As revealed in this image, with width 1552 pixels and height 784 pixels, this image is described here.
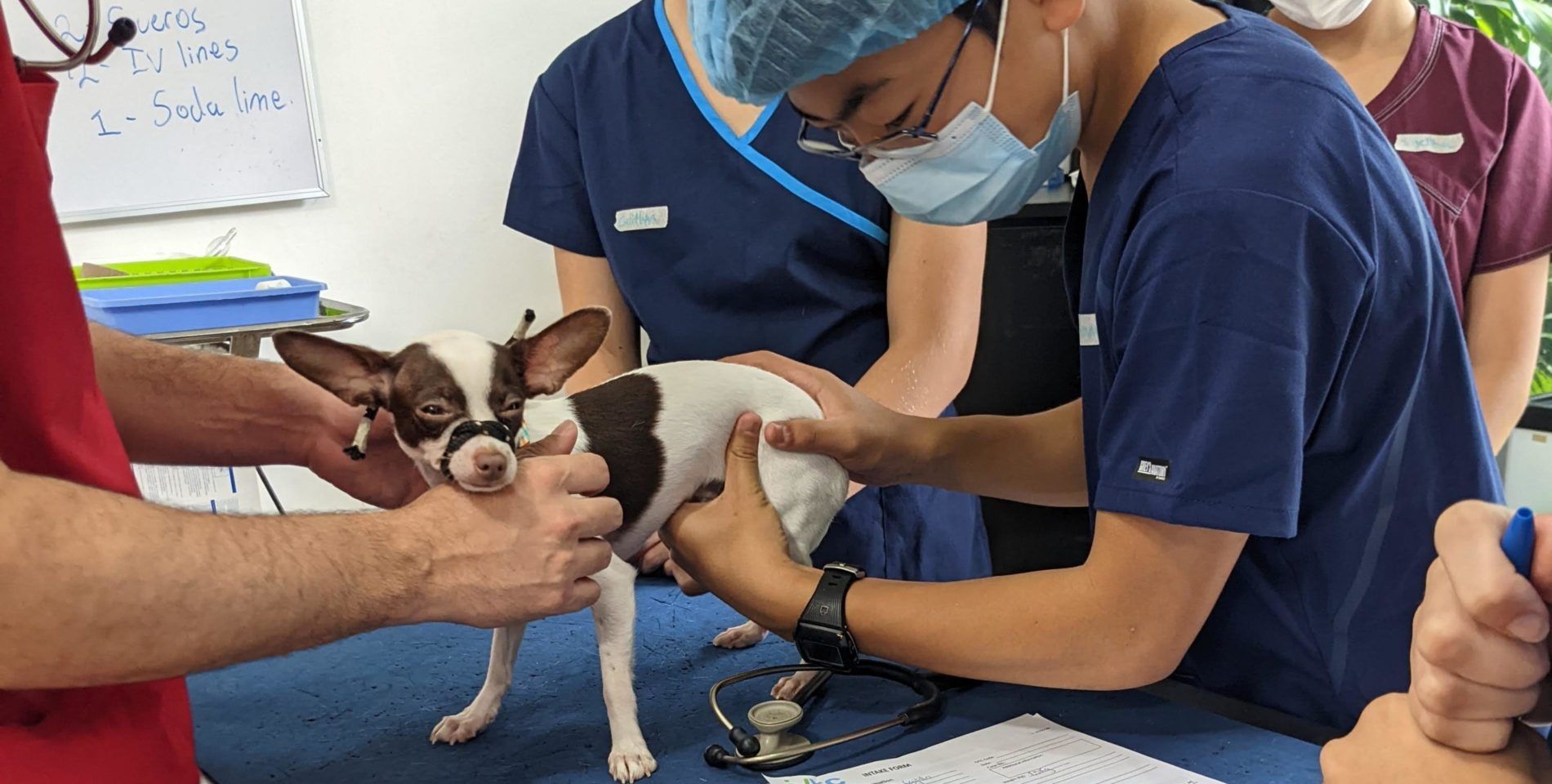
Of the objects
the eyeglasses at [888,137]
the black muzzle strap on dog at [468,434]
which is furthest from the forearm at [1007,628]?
the eyeglasses at [888,137]

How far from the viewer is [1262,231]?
0.88 m

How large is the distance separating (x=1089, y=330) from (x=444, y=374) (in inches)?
28.3

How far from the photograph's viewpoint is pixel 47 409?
2.90 ft

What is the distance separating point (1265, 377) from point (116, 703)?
0.96 meters

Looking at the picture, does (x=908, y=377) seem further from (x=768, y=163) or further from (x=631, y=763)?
(x=631, y=763)

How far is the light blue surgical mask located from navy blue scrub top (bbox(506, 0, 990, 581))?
17.2 inches

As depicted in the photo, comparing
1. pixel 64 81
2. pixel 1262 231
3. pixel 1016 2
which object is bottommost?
pixel 1262 231

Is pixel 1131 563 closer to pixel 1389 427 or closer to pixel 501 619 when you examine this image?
pixel 1389 427

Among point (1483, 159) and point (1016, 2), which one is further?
point (1483, 159)

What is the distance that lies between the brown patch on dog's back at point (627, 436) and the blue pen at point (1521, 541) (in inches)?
44.2

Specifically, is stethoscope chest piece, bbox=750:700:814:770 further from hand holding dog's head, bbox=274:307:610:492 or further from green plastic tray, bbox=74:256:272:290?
green plastic tray, bbox=74:256:272:290

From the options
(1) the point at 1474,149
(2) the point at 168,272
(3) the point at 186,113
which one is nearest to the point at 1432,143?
(1) the point at 1474,149

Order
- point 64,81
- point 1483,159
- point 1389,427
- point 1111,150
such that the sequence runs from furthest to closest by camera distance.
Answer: point 64,81 < point 1483,159 < point 1111,150 < point 1389,427

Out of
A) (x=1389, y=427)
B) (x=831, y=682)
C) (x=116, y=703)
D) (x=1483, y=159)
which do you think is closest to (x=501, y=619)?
(x=116, y=703)
